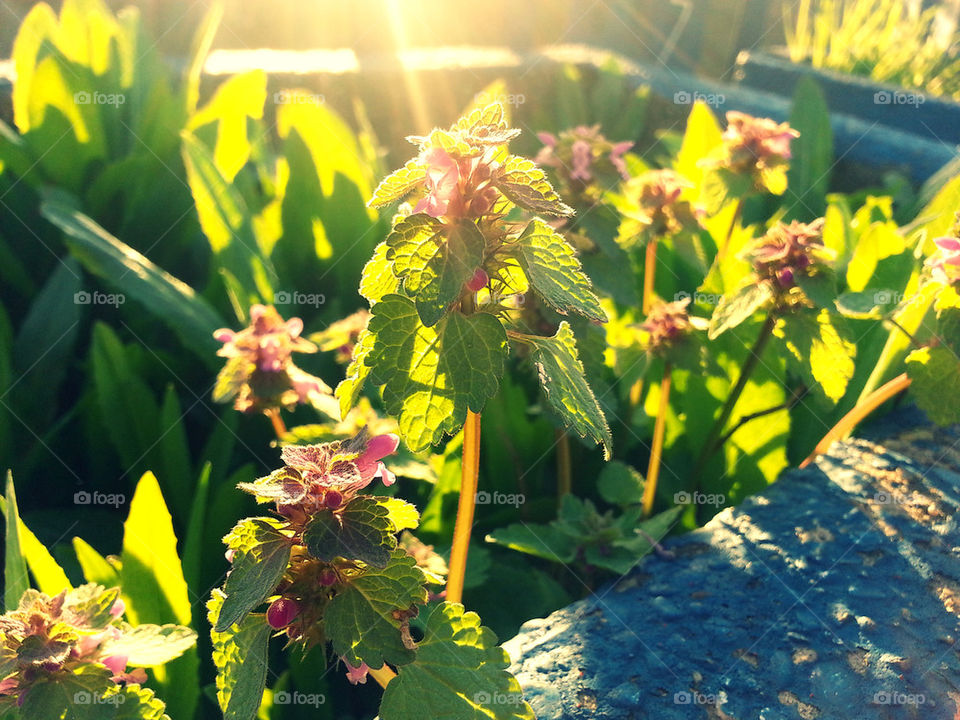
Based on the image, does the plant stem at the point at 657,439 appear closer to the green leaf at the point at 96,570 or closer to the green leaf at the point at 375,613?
the green leaf at the point at 375,613

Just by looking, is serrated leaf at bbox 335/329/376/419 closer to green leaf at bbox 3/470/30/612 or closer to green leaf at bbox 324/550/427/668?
green leaf at bbox 324/550/427/668

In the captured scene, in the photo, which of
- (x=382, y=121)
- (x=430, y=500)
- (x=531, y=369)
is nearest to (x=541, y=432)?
(x=531, y=369)

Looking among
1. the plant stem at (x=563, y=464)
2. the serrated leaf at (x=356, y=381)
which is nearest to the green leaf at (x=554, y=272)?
the serrated leaf at (x=356, y=381)

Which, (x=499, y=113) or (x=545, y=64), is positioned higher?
(x=545, y=64)

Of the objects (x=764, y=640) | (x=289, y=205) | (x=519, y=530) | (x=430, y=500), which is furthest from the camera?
(x=289, y=205)

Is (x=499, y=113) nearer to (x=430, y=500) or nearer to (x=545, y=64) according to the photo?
(x=430, y=500)
